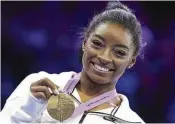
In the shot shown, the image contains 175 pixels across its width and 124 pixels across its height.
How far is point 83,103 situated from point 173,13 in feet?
7.33

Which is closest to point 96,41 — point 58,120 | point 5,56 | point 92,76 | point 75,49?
point 92,76

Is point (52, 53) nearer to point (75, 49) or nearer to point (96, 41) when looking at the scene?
point (75, 49)

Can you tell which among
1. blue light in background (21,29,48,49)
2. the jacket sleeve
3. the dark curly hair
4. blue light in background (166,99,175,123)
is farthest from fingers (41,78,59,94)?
blue light in background (166,99,175,123)

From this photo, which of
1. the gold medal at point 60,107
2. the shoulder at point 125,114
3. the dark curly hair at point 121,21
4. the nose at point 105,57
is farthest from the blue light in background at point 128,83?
the gold medal at point 60,107

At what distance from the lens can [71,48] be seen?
4.02 m

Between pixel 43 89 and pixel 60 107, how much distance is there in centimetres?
16

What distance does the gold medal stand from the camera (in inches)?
78.4

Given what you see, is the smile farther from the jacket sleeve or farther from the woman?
the jacket sleeve

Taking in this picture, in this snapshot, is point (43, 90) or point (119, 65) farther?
point (119, 65)

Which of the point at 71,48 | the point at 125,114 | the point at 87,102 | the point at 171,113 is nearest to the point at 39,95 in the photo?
the point at 87,102

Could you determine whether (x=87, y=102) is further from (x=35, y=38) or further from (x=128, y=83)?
(x=35, y=38)

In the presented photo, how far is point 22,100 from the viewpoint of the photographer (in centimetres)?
215

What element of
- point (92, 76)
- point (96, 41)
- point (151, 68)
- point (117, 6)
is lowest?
point (151, 68)

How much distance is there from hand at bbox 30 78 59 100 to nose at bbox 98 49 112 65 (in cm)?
37
